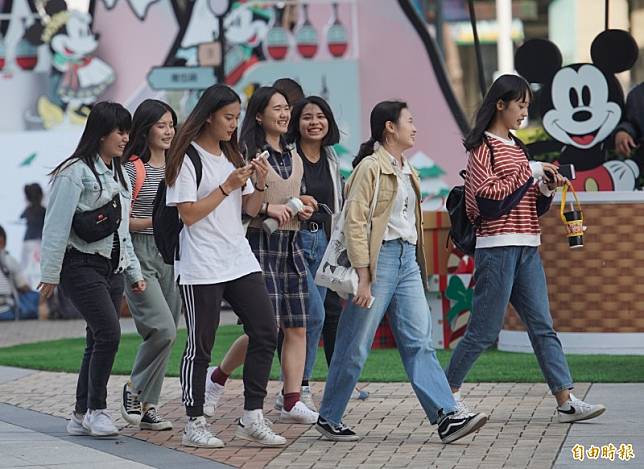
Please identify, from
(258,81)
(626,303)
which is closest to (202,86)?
(258,81)

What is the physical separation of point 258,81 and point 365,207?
910cm

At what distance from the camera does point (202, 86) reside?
15664 millimetres

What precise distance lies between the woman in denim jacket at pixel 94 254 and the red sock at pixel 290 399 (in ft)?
3.14

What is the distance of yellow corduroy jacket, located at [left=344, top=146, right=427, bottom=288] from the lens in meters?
6.80

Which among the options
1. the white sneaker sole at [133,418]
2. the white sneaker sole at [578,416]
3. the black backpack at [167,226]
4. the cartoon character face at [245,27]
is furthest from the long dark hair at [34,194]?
the white sneaker sole at [578,416]

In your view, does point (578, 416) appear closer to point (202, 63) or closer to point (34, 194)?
point (202, 63)

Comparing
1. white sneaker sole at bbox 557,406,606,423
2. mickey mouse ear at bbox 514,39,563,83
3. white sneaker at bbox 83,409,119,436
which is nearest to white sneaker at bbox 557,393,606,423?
white sneaker sole at bbox 557,406,606,423

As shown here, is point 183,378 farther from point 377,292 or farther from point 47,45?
point 47,45

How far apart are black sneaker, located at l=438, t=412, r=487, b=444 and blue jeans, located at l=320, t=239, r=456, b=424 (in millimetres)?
54

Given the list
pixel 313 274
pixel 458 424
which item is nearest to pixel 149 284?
pixel 313 274

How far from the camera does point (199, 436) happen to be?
22.8 ft

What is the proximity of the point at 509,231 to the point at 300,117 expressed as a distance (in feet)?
4.79

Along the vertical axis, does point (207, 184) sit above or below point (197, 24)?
below

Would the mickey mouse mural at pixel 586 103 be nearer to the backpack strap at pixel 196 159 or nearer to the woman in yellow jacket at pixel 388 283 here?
the woman in yellow jacket at pixel 388 283
